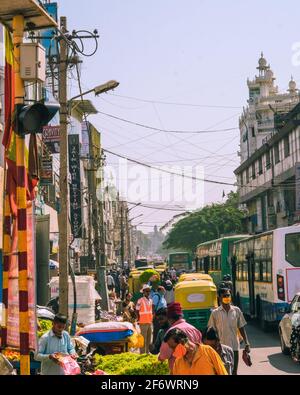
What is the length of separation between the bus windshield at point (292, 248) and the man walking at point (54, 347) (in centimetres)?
1272

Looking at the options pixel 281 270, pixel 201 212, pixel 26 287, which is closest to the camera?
pixel 26 287

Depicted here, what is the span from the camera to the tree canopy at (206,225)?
324 feet

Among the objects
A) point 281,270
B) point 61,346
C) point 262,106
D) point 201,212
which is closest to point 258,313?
point 281,270

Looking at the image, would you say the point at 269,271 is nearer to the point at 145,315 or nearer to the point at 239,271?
the point at 145,315

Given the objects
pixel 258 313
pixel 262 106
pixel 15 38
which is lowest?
pixel 258 313

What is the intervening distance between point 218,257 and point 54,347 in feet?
99.0

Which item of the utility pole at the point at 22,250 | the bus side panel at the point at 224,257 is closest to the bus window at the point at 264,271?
the bus side panel at the point at 224,257

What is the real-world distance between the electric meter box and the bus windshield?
47.5ft

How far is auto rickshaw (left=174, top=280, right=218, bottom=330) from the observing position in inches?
817

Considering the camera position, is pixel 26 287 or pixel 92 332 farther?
pixel 92 332

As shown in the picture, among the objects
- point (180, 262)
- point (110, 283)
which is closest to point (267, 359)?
point (110, 283)

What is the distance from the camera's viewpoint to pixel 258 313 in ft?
82.6
